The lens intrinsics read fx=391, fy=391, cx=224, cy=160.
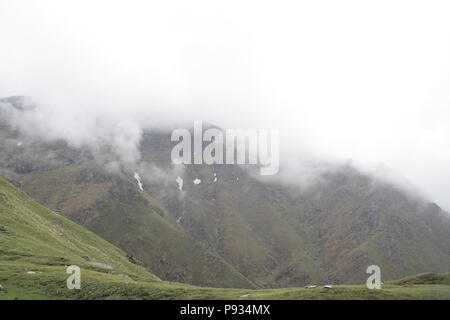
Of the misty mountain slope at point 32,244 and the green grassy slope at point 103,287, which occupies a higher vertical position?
the misty mountain slope at point 32,244

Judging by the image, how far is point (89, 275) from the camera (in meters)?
80.3

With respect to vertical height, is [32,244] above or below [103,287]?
above

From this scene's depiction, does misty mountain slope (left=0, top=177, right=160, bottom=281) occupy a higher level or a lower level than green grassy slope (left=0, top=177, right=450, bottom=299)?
higher

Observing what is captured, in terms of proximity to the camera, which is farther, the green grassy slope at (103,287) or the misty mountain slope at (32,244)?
the misty mountain slope at (32,244)

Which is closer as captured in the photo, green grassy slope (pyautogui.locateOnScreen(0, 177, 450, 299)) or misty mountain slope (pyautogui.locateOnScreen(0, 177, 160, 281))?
green grassy slope (pyautogui.locateOnScreen(0, 177, 450, 299))

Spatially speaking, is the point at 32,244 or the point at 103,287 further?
the point at 32,244

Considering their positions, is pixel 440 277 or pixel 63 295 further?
pixel 440 277
